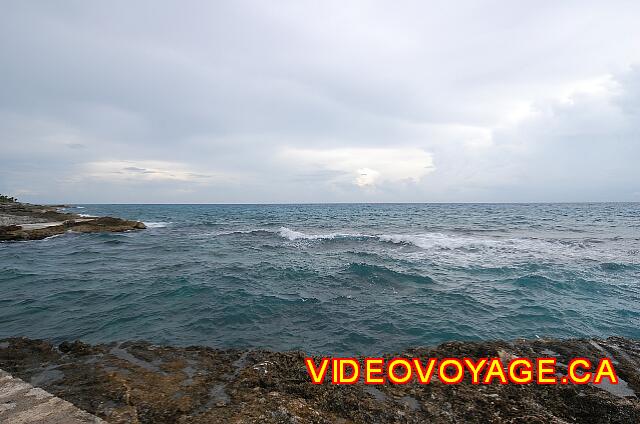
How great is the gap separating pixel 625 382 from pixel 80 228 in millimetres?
41419

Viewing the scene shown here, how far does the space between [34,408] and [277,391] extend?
3542 millimetres

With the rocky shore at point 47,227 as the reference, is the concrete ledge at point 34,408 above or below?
below

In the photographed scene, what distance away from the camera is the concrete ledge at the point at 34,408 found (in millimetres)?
4402

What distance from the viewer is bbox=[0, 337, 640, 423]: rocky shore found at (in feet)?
15.9

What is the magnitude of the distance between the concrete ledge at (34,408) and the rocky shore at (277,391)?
0.27 m

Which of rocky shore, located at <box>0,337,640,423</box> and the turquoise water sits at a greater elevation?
rocky shore, located at <box>0,337,640,423</box>

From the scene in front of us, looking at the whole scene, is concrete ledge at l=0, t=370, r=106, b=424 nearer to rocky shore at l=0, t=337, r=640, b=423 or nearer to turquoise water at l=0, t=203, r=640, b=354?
rocky shore at l=0, t=337, r=640, b=423

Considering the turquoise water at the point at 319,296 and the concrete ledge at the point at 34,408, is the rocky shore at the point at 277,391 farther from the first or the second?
the turquoise water at the point at 319,296

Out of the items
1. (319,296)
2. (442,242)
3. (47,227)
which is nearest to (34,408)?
(319,296)

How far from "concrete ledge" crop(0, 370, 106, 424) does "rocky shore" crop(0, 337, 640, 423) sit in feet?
0.88

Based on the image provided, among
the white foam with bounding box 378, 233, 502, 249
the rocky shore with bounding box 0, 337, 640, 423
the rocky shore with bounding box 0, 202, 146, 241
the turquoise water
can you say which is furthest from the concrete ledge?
the rocky shore with bounding box 0, 202, 146, 241

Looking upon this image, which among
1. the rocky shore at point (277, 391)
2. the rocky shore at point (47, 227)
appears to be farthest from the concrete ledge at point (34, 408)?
A: the rocky shore at point (47, 227)

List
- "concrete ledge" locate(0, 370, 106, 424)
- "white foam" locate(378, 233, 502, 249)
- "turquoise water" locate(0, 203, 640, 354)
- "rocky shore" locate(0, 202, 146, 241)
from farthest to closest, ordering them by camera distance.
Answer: "rocky shore" locate(0, 202, 146, 241)
"white foam" locate(378, 233, 502, 249)
"turquoise water" locate(0, 203, 640, 354)
"concrete ledge" locate(0, 370, 106, 424)

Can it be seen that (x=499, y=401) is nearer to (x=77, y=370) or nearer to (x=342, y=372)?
(x=342, y=372)
